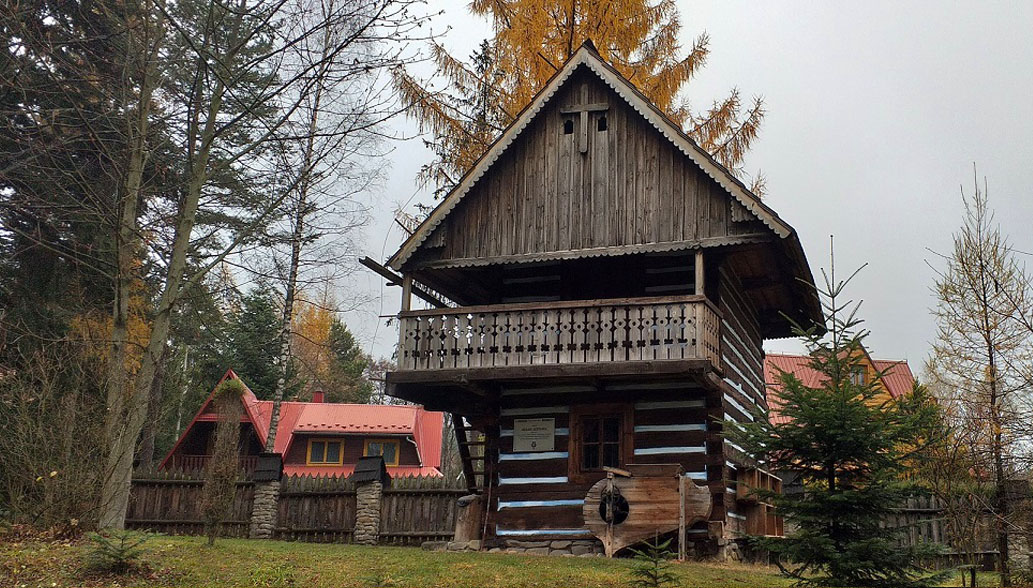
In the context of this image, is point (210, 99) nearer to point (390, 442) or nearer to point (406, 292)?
point (406, 292)

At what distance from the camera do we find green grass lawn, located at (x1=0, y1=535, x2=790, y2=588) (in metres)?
12.2

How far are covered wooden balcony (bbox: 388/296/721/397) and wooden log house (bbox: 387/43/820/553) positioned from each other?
0.03 m

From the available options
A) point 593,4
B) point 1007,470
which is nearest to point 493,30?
point 593,4

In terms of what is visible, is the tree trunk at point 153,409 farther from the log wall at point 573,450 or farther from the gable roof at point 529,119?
the log wall at point 573,450

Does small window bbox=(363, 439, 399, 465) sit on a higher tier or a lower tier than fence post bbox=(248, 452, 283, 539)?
higher

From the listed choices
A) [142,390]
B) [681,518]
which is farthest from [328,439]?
[681,518]

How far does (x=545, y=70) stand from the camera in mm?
26703

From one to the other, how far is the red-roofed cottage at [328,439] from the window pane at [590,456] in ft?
65.5

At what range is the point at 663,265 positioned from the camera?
2005 centimetres

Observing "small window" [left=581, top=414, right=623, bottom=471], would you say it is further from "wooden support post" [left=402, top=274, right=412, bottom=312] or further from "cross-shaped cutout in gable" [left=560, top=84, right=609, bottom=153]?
"cross-shaped cutout in gable" [left=560, top=84, right=609, bottom=153]

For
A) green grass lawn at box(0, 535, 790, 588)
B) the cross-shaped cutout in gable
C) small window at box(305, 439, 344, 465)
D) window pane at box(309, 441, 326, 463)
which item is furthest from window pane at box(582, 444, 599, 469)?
window pane at box(309, 441, 326, 463)

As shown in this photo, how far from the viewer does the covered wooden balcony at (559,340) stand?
17.1 metres

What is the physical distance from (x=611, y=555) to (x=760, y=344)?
36.4 feet

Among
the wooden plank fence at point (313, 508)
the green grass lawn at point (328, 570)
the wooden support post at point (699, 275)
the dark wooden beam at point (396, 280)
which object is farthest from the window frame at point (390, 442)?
the wooden support post at point (699, 275)
